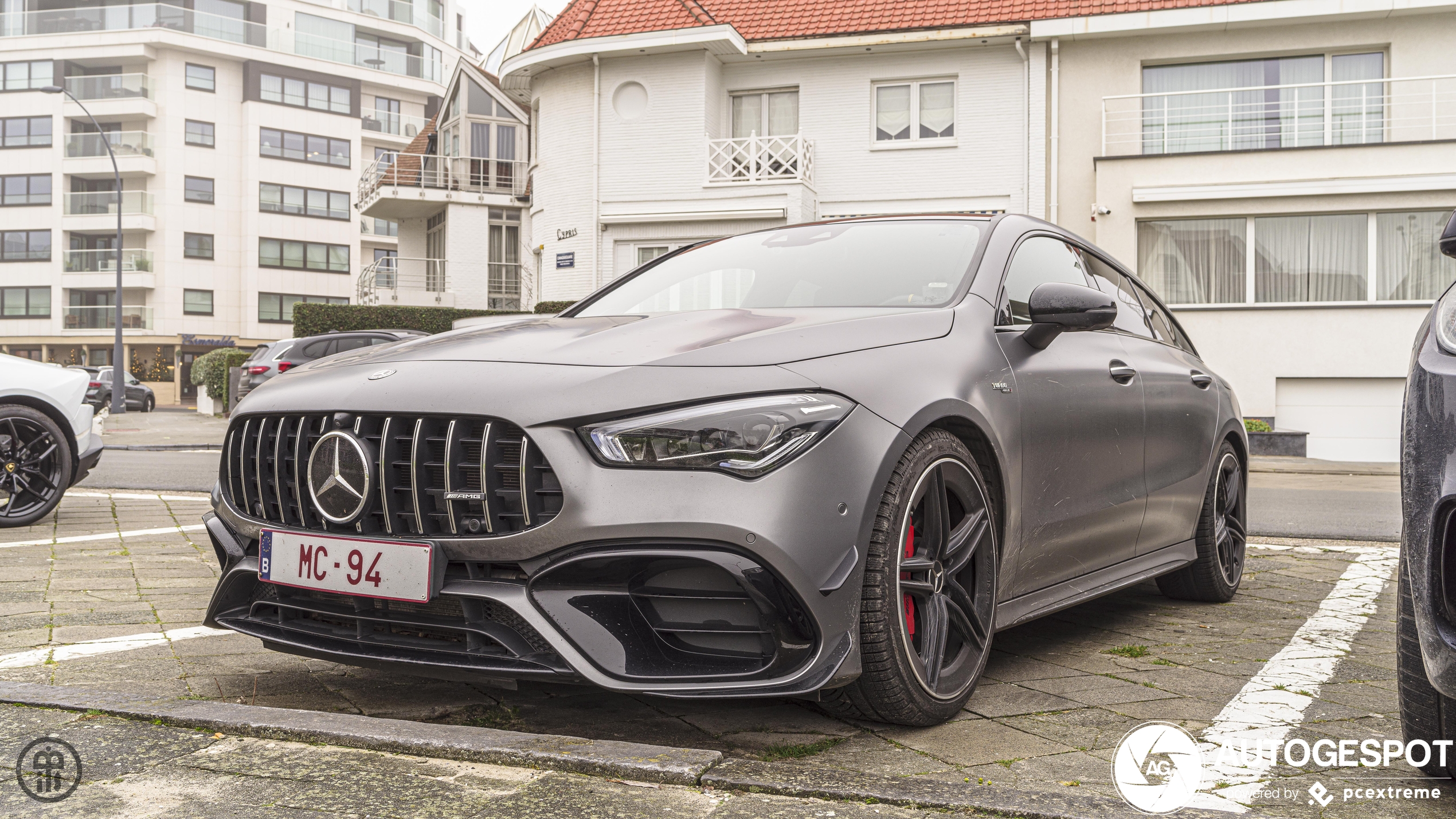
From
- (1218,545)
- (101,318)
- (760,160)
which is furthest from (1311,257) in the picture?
(101,318)

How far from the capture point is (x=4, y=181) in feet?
174

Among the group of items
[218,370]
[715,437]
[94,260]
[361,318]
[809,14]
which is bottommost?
[715,437]

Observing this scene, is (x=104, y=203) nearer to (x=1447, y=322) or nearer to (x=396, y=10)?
(x=396, y=10)

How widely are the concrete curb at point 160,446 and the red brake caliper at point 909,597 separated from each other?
15.6 meters

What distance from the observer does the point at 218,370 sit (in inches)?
1160

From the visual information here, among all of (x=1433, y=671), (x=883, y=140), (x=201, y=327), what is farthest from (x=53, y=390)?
(x=201, y=327)

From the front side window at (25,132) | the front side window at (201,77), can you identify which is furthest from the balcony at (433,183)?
the front side window at (25,132)

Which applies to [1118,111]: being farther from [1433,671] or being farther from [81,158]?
[81,158]

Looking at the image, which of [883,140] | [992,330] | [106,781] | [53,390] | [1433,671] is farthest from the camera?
[883,140]

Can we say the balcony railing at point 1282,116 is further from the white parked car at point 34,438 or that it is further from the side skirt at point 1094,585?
the white parked car at point 34,438

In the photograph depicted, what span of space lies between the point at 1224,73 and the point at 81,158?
159 feet

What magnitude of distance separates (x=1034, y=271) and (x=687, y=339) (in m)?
1.52

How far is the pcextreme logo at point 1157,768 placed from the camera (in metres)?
2.41

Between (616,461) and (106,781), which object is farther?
(616,461)
